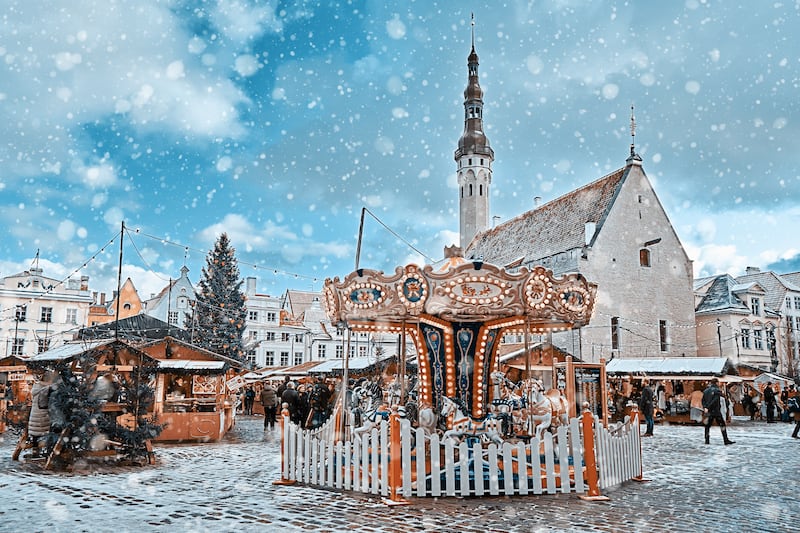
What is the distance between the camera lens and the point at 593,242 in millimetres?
32656

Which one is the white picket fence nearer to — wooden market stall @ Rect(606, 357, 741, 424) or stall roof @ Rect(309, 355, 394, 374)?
wooden market stall @ Rect(606, 357, 741, 424)

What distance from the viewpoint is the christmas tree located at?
111 feet

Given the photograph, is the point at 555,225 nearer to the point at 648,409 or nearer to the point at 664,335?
the point at 664,335

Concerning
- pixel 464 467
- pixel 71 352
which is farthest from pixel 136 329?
pixel 464 467

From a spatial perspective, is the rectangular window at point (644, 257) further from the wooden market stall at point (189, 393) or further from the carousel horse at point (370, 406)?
the carousel horse at point (370, 406)

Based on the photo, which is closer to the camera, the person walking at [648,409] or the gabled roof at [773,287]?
the person walking at [648,409]

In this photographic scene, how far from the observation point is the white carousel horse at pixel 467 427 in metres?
9.55

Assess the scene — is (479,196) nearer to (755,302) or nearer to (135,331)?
(755,302)

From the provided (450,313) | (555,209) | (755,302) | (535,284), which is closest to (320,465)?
(450,313)

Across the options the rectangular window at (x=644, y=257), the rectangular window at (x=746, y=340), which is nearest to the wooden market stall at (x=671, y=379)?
the rectangular window at (x=644, y=257)

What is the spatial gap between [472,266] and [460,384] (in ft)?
9.62

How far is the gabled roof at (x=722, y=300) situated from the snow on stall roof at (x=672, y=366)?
13.8 metres

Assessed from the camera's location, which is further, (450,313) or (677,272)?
(677,272)

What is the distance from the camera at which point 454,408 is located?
34.9ft
